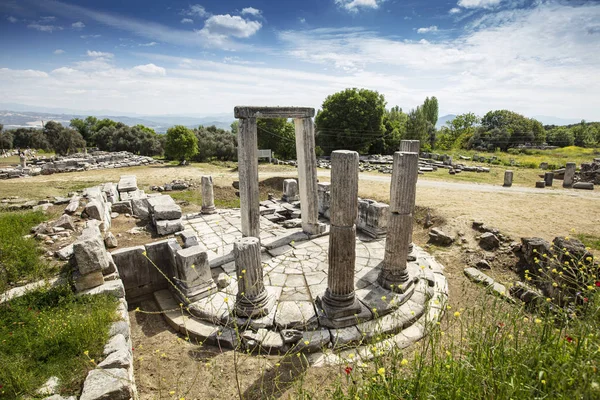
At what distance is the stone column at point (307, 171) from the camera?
852 cm

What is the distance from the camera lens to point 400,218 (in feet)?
20.8

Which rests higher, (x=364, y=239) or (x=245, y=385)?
(x=364, y=239)

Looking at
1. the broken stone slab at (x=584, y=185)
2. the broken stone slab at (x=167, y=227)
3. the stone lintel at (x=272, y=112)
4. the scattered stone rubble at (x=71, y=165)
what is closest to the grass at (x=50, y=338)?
the broken stone slab at (x=167, y=227)

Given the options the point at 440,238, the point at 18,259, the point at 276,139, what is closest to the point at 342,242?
the point at 440,238

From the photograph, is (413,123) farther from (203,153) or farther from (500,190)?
(203,153)

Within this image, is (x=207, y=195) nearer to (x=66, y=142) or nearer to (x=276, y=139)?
(x=276, y=139)

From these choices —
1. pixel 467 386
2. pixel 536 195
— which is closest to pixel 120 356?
pixel 467 386

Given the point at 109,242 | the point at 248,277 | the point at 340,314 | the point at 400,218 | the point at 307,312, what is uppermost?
the point at 400,218

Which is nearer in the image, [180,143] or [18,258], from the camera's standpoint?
[18,258]

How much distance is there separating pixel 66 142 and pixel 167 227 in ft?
123

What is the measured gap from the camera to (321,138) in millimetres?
33875

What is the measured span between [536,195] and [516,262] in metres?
10.1

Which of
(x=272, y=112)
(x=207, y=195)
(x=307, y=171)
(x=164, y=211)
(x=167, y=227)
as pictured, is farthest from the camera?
(x=207, y=195)

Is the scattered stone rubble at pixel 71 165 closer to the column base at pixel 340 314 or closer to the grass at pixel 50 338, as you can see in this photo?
the grass at pixel 50 338
